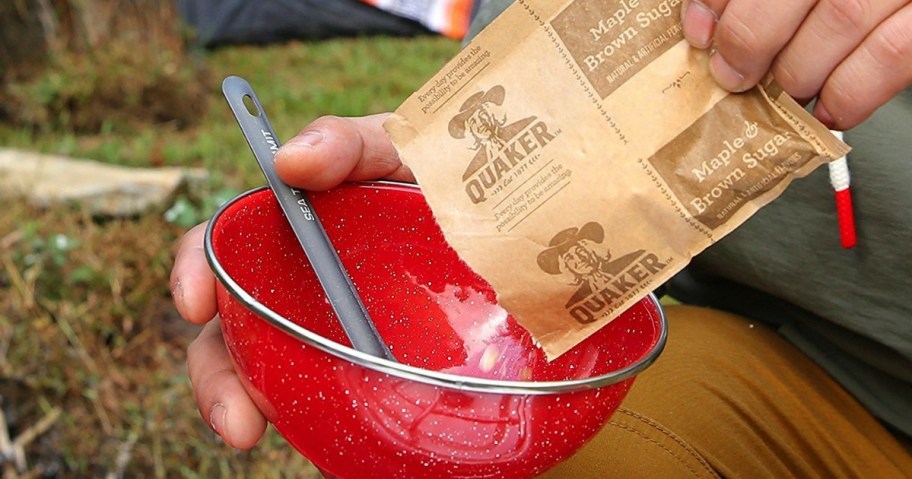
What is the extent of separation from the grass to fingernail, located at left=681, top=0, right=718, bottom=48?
1.03 metres

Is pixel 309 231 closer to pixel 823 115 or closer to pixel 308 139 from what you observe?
pixel 308 139

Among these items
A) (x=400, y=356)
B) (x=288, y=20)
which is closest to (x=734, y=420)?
(x=400, y=356)

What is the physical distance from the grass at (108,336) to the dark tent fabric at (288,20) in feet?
3.81

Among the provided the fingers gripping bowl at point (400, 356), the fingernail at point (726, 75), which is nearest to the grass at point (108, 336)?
the fingers gripping bowl at point (400, 356)

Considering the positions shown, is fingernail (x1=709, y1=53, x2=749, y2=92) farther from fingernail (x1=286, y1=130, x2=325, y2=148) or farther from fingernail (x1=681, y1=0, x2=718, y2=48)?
fingernail (x1=286, y1=130, x2=325, y2=148)

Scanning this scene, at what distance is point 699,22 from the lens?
587 mm

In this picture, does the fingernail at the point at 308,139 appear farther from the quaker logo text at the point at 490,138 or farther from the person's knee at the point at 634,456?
the person's knee at the point at 634,456

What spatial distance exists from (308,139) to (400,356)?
21 cm

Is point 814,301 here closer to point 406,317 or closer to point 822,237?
point 822,237

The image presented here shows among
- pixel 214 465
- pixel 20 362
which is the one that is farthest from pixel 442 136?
pixel 20 362

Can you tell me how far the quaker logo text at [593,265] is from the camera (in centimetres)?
63

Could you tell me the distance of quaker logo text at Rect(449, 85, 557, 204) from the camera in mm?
643

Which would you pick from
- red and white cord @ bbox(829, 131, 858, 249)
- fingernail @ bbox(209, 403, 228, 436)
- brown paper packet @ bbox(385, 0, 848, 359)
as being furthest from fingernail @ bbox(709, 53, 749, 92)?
fingernail @ bbox(209, 403, 228, 436)

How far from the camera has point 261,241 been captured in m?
0.82
